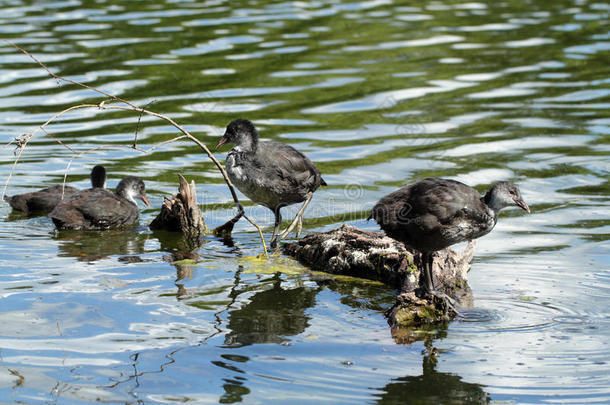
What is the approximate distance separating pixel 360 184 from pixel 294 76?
21.1 ft

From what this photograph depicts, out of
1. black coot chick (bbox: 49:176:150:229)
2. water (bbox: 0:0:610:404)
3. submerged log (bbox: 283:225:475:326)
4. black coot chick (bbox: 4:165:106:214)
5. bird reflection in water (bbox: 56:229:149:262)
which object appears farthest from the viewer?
black coot chick (bbox: 4:165:106:214)

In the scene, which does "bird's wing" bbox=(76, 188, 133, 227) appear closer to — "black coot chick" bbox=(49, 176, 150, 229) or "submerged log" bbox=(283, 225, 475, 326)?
"black coot chick" bbox=(49, 176, 150, 229)

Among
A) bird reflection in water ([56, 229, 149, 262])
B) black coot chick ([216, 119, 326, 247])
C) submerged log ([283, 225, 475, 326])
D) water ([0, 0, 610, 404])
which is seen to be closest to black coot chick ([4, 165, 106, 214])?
water ([0, 0, 610, 404])

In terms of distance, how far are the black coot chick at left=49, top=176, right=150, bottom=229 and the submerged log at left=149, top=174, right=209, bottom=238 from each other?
55cm

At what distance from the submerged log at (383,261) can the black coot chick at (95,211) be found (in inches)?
104

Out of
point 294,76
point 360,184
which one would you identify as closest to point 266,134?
point 360,184

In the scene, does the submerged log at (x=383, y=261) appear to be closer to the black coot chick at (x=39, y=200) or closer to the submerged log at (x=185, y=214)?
the submerged log at (x=185, y=214)

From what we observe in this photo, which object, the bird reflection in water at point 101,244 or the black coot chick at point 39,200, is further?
the black coot chick at point 39,200

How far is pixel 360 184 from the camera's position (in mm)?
11945

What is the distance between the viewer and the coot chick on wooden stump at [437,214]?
719 centimetres

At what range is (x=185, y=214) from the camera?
32.3 feet

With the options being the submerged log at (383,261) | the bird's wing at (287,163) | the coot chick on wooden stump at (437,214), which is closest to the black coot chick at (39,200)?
the bird's wing at (287,163)

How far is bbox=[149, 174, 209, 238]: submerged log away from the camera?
9.80 m

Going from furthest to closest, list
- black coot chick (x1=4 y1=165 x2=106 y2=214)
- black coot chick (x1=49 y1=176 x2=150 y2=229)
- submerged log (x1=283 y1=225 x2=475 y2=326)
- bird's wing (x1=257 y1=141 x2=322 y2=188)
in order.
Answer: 1. black coot chick (x1=4 y1=165 x2=106 y2=214)
2. black coot chick (x1=49 y1=176 x2=150 y2=229)
3. bird's wing (x1=257 y1=141 x2=322 y2=188)
4. submerged log (x1=283 y1=225 x2=475 y2=326)
